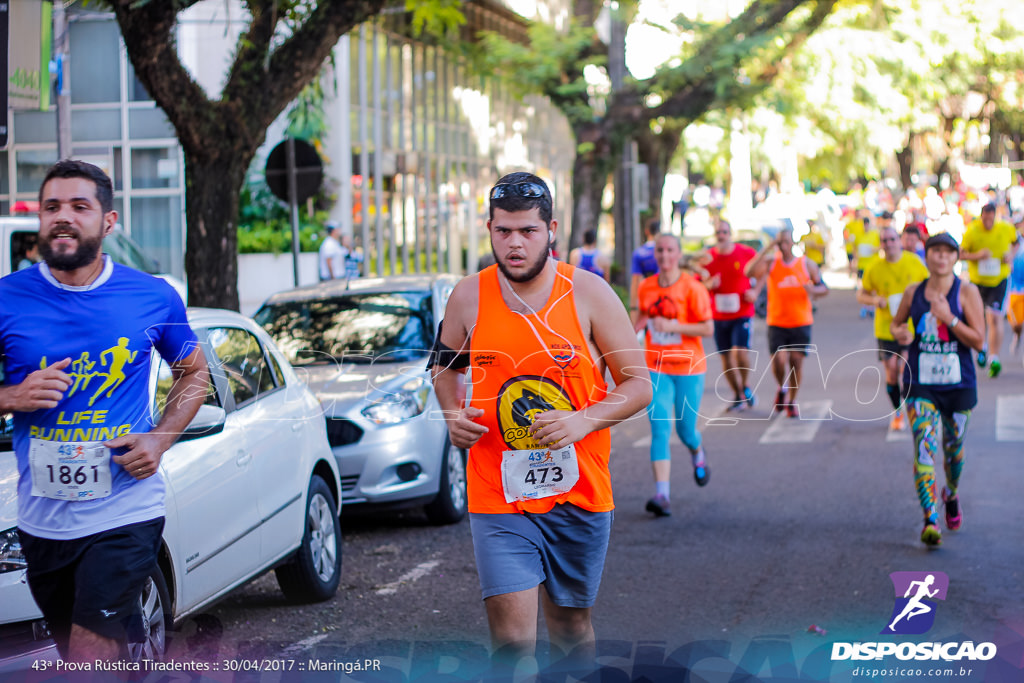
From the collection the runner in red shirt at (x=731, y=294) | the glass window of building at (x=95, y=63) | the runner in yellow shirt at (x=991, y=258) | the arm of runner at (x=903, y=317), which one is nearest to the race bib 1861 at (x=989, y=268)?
the runner in yellow shirt at (x=991, y=258)

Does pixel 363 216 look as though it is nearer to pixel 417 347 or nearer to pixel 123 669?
pixel 417 347

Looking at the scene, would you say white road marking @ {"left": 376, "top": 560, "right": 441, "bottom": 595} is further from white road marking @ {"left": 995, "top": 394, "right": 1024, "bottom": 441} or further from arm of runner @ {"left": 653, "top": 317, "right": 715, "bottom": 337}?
white road marking @ {"left": 995, "top": 394, "right": 1024, "bottom": 441}

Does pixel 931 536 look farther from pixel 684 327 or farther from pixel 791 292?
pixel 791 292

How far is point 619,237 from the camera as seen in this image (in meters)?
27.4

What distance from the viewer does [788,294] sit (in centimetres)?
1404

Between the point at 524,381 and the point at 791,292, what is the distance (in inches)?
406

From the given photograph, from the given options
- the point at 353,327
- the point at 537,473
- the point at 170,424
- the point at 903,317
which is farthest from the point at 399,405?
the point at 537,473

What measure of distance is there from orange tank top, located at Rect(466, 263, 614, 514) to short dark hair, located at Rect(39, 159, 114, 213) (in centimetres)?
119

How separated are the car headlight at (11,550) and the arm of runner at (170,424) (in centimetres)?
74

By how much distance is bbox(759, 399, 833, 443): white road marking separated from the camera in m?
12.5

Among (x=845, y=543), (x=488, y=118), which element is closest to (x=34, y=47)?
(x=845, y=543)

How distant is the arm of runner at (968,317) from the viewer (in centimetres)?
780

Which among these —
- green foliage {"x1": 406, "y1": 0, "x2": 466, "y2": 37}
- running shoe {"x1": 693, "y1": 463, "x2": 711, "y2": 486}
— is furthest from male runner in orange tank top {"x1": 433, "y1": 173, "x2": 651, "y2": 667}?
green foliage {"x1": 406, "y1": 0, "x2": 466, "y2": 37}

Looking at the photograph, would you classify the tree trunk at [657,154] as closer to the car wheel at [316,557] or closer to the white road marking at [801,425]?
the white road marking at [801,425]
